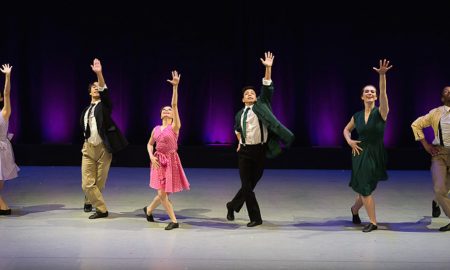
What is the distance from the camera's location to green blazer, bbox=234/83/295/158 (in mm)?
5391

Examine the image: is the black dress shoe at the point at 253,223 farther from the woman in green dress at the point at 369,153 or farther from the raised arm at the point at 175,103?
the raised arm at the point at 175,103

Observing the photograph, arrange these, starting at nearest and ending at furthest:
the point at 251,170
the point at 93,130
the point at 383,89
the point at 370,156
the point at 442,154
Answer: the point at 383,89, the point at 370,156, the point at 442,154, the point at 251,170, the point at 93,130

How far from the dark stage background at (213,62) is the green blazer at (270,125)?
4.15 meters

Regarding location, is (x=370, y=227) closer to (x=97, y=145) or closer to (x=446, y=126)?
(x=446, y=126)

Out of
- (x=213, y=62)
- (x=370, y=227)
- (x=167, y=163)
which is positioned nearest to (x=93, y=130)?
(x=167, y=163)

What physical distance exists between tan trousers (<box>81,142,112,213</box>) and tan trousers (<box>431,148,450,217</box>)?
301 cm

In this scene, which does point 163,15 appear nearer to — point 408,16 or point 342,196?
point 408,16

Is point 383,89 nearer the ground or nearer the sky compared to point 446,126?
nearer the sky

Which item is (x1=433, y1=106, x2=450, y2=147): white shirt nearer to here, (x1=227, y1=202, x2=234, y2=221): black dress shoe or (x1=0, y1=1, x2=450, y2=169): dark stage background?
(x1=227, y1=202, x2=234, y2=221): black dress shoe

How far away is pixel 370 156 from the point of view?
5.27 metres

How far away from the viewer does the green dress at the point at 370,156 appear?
17.1ft

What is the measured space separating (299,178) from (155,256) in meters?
4.41

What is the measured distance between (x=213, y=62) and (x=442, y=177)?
5276mm

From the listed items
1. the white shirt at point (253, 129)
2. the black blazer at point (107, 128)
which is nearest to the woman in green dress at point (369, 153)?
the white shirt at point (253, 129)
